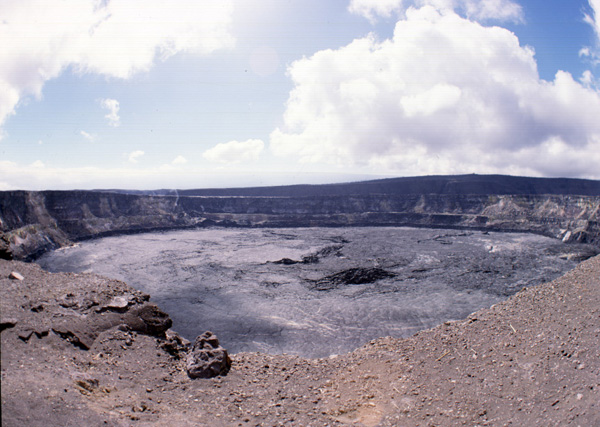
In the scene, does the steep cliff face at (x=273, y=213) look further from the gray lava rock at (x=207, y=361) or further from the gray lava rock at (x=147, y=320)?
the gray lava rock at (x=207, y=361)

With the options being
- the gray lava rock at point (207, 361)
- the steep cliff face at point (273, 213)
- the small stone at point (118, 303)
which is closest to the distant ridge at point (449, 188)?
the steep cliff face at point (273, 213)

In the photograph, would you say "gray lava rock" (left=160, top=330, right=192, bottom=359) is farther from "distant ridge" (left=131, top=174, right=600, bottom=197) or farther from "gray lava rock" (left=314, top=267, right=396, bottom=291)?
"distant ridge" (left=131, top=174, right=600, bottom=197)

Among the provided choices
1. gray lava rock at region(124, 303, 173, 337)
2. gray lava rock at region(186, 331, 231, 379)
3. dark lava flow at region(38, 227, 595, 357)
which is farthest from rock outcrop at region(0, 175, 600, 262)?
gray lava rock at region(186, 331, 231, 379)

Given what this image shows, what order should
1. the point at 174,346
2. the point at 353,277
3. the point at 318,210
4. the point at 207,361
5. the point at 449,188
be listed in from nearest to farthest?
1. the point at 207,361
2. the point at 174,346
3. the point at 353,277
4. the point at 318,210
5. the point at 449,188

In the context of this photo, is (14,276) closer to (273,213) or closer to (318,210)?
(273,213)

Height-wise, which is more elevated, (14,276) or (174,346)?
(14,276)

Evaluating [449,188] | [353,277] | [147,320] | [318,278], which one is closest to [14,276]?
[147,320]

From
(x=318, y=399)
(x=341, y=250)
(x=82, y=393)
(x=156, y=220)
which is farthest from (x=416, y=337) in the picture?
(x=156, y=220)

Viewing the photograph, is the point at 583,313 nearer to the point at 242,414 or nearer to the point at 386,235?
the point at 242,414
